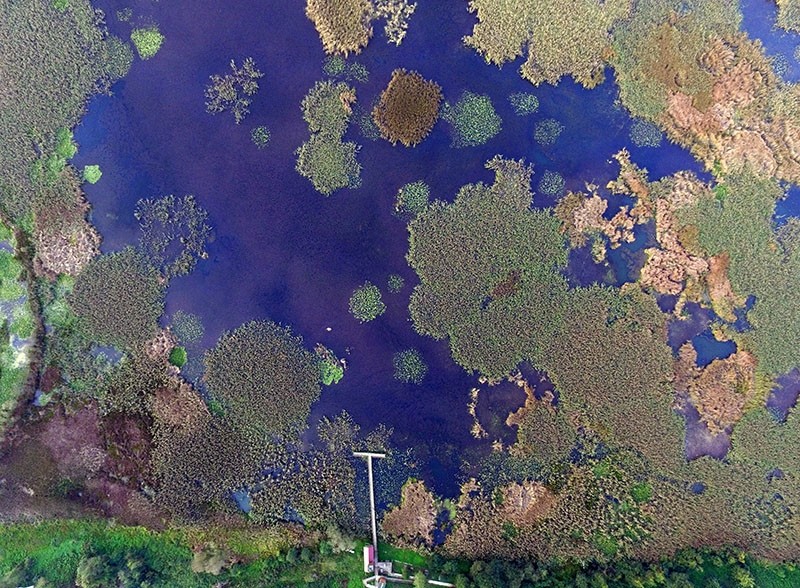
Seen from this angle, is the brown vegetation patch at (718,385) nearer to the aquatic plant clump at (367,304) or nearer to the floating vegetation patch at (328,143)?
the aquatic plant clump at (367,304)

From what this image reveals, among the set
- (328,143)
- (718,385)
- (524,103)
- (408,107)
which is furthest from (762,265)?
(328,143)

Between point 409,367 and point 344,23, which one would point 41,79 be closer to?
point 344,23

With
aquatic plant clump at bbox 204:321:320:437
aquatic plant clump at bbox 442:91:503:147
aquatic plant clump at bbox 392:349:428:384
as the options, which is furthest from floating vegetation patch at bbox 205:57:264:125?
aquatic plant clump at bbox 392:349:428:384

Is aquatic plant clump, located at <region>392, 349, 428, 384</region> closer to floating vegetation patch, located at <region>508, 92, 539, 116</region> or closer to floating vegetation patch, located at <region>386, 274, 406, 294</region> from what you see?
floating vegetation patch, located at <region>386, 274, 406, 294</region>

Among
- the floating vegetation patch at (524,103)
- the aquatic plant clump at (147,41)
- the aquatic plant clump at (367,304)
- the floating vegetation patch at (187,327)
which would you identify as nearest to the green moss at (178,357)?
the floating vegetation patch at (187,327)

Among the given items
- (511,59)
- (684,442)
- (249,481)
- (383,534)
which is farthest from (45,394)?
(684,442)

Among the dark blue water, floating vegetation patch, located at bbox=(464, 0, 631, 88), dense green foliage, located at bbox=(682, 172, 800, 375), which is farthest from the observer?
the dark blue water

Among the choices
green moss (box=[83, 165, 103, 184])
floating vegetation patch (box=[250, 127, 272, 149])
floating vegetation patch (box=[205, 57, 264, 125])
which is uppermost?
floating vegetation patch (box=[205, 57, 264, 125])
